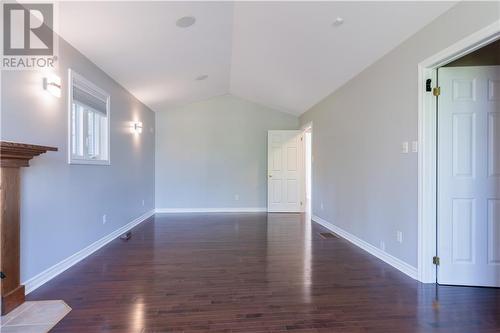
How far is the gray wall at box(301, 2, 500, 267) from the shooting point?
2.41 meters

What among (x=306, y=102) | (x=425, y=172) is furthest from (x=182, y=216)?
(x=425, y=172)

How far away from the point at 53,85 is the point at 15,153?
39.8 inches

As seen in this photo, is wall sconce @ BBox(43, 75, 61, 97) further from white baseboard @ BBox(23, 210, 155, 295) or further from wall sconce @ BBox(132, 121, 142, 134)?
wall sconce @ BBox(132, 121, 142, 134)

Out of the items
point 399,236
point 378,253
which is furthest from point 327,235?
point 399,236

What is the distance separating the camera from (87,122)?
11.6 feet

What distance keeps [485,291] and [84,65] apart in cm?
482

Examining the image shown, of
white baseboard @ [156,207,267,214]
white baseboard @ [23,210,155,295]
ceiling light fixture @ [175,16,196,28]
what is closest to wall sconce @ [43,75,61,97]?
ceiling light fixture @ [175,16,196,28]

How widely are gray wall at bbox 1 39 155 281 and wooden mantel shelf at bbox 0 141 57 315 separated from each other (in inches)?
9.2

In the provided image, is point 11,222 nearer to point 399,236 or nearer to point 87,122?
point 87,122

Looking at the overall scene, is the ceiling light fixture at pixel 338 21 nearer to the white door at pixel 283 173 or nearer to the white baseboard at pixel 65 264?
the white baseboard at pixel 65 264

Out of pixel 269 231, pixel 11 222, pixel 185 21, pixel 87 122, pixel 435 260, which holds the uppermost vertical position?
pixel 185 21

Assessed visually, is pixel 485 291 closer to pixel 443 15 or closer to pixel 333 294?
pixel 333 294

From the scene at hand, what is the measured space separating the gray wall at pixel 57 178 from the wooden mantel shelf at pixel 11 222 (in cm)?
23

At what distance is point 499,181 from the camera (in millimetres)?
2432
